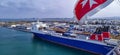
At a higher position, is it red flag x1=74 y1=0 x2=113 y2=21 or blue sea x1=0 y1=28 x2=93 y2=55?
red flag x1=74 y1=0 x2=113 y2=21

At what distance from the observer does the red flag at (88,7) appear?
221 inches

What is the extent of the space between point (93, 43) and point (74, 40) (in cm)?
474

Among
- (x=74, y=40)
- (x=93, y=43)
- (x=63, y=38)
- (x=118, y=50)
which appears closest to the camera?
(x=118, y=50)

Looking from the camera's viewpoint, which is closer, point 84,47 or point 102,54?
point 102,54

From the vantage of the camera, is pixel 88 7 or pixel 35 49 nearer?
pixel 88 7

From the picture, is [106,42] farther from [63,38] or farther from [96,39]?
[63,38]

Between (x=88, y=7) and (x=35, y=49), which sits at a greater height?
(x=88, y=7)

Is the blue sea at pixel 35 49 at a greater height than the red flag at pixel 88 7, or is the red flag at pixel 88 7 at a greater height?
the red flag at pixel 88 7

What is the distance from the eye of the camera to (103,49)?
874 inches

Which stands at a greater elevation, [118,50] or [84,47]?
[118,50]

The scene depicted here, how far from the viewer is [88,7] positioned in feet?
19.5

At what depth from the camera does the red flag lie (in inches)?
221

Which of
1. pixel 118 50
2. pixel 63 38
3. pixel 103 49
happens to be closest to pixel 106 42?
pixel 103 49

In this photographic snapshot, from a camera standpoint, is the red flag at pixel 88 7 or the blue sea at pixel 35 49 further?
the blue sea at pixel 35 49
